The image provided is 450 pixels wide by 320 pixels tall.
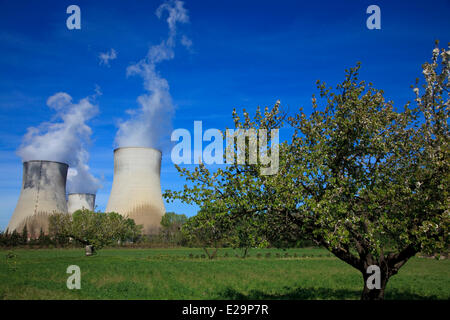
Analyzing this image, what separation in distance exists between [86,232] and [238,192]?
131 feet

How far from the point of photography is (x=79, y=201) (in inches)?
4766

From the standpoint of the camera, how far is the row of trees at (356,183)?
32.6 ft

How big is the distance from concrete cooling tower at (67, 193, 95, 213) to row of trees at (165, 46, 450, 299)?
4698 inches

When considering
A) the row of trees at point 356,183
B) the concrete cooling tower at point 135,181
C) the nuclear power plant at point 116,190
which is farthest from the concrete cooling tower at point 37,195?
the row of trees at point 356,183

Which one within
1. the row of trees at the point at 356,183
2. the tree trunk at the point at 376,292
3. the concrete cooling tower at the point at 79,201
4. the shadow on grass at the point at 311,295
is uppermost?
the row of trees at the point at 356,183

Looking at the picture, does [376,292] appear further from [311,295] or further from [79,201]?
[79,201]

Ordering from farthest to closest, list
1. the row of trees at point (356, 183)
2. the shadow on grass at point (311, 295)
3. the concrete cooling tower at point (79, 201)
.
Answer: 1. the concrete cooling tower at point (79, 201)
2. the shadow on grass at point (311, 295)
3. the row of trees at point (356, 183)

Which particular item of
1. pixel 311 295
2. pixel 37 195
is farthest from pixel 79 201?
pixel 311 295

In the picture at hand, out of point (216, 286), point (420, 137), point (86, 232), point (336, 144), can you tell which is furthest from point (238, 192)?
point (86, 232)

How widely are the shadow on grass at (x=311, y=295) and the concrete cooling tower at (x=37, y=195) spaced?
7459cm

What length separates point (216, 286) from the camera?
18.9m

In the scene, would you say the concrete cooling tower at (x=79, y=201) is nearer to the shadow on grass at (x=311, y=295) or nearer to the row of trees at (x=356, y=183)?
the shadow on grass at (x=311, y=295)

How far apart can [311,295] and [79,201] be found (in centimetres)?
11729
